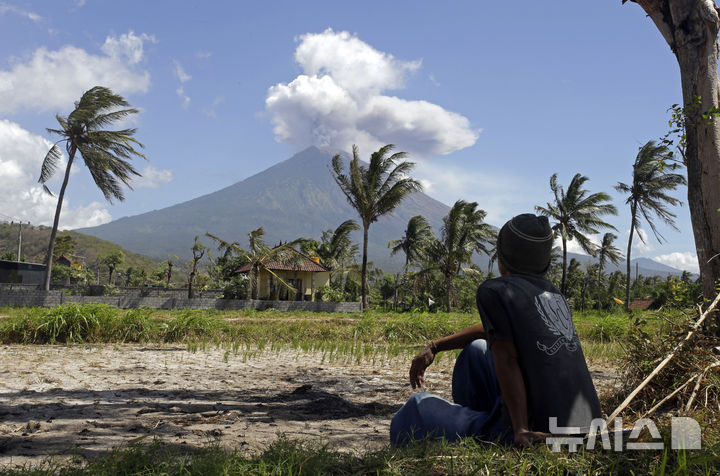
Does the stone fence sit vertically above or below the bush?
below

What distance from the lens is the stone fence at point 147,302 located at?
16406 millimetres

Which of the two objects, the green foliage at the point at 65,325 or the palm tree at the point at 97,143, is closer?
the green foliage at the point at 65,325

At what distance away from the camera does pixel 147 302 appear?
19.1 m

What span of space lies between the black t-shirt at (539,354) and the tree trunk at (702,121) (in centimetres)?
226

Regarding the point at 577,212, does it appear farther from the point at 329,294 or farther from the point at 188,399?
the point at 188,399

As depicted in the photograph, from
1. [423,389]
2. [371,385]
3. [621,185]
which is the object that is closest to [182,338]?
[371,385]

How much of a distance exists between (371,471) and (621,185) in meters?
34.6

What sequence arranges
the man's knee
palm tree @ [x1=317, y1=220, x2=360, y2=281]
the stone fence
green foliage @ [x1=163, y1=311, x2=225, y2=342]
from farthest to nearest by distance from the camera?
palm tree @ [x1=317, y1=220, x2=360, y2=281], the stone fence, green foliage @ [x1=163, y1=311, x2=225, y2=342], the man's knee

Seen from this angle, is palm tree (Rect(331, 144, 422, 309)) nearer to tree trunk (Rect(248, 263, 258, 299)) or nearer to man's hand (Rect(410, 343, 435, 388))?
tree trunk (Rect(248, 263, 258, 299))

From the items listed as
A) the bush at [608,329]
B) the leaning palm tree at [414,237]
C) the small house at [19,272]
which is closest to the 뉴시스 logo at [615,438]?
the bush at [608,329]

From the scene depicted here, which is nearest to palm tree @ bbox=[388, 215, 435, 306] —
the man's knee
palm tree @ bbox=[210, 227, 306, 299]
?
palm tree @ bbox=[210, 227, 306, 299]

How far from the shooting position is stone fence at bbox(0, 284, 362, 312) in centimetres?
1641

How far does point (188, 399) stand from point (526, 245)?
3172 millimetres

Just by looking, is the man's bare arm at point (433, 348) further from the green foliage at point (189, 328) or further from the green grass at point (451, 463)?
the green foliage at point (189, 328)
